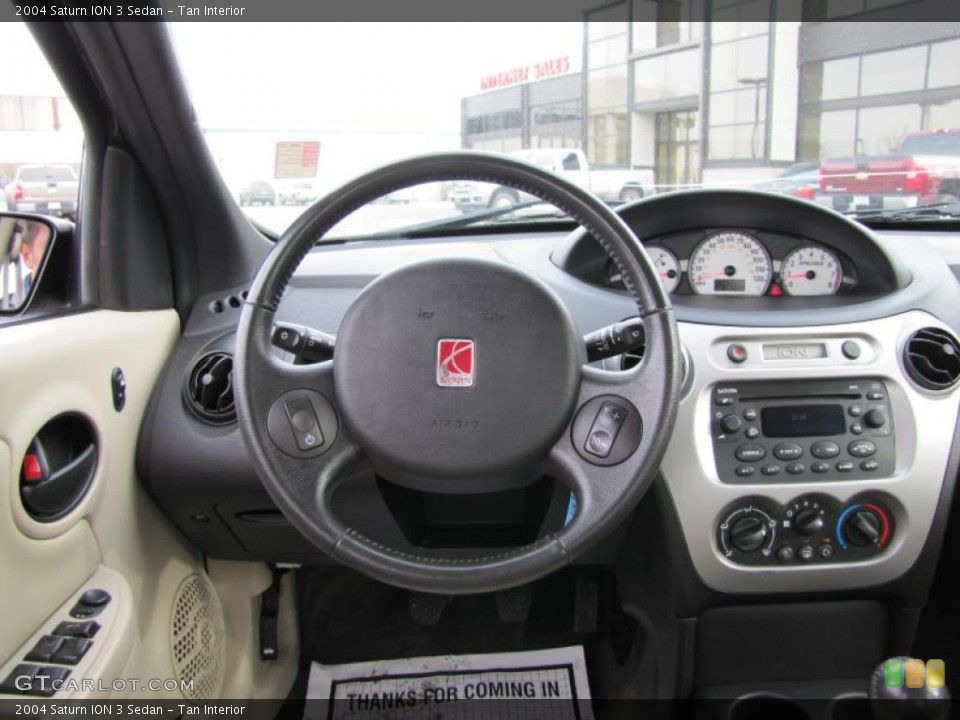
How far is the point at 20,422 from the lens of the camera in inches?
44.8

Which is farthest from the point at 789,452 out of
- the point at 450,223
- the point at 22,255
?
the point at 22,255

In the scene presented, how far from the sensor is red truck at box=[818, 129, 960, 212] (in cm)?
188

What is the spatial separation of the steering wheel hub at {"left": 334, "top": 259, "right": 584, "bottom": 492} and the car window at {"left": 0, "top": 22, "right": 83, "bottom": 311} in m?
0.79

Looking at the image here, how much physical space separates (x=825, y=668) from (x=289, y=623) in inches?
50.8

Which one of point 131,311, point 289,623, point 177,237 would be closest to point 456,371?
point 131,311

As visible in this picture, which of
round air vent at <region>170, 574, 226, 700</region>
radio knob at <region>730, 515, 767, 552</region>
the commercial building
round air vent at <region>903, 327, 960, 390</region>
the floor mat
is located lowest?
the floor mat

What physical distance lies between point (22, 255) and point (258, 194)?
522 millimetres

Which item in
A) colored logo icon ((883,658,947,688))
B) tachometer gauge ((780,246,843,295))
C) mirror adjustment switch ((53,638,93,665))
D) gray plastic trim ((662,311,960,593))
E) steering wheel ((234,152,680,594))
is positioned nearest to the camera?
steering wheel ((234,152,680,594))

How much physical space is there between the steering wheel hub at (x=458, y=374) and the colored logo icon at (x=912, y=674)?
31.2 inches

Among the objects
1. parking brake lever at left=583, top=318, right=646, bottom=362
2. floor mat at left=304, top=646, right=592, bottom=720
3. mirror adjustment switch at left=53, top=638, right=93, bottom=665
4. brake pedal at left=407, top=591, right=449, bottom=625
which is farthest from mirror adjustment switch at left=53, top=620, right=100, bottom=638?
brake pedal at left=407, top=591, right=449, bottom=625

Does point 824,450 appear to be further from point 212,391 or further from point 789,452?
point 212,391

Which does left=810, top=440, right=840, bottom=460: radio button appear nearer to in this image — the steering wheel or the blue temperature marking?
the blue temperature marking

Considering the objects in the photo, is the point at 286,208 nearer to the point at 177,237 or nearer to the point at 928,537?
the point at 177,237

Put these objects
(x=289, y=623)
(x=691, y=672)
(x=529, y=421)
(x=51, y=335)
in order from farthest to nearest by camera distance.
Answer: (x=289, y=623) → (x=691, y=672) → (x=51, y=335) → (x=529, y=421)
